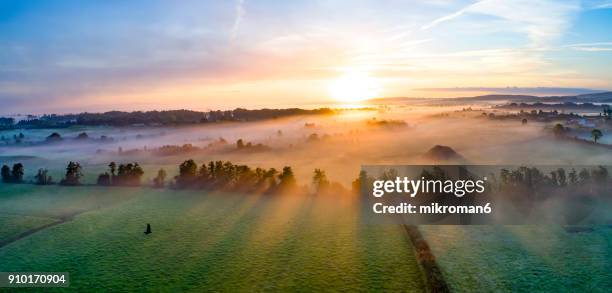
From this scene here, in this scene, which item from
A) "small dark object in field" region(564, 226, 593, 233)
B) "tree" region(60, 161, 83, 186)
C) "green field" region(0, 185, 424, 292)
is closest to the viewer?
"green field" region(0, 185, 424, 292)

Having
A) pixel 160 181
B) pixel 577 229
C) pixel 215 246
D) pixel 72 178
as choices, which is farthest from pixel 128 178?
pixel 577 229

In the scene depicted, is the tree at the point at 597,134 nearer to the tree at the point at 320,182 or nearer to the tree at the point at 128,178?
the tree at the point at 320,182

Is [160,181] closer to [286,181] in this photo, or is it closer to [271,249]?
[286,181]

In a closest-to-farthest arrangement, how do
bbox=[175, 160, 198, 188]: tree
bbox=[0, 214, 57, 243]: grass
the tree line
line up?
bbox=[0, 214, 57, 243]: grass
the tree line
bbox=[175, 160, 198, 188]: tree

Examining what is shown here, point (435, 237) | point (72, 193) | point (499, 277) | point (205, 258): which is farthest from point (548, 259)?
point (72, 193)

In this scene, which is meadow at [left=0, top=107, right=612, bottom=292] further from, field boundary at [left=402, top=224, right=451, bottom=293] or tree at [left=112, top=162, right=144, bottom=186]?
tree at [left=112, top=162, right=144, bottom=186]

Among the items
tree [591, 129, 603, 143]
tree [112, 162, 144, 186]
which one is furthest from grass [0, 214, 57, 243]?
tree [591, 129, 603, 143]

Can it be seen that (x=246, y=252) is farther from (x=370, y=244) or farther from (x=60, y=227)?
(x=60, y=227)

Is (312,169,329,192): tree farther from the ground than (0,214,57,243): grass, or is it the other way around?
(312,169,329,192): tree
